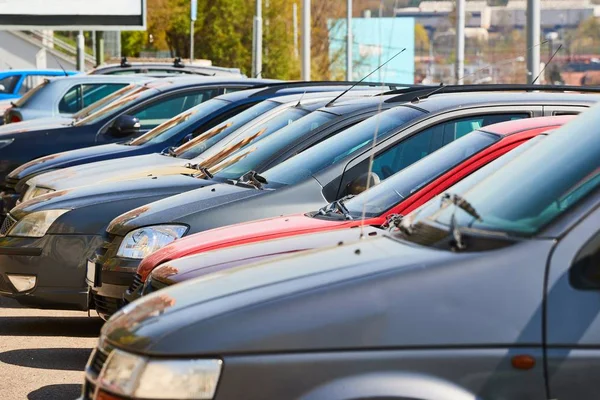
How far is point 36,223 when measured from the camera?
28.0 ft

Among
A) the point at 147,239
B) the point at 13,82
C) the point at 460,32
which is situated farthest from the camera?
the point at 13,82

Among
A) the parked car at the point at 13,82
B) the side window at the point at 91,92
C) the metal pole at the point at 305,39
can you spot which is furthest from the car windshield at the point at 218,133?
the metal pole at the point at 305,39

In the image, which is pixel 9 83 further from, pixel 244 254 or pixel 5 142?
pixel 244 254

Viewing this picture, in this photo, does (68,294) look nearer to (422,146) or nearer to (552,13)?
(422,146)

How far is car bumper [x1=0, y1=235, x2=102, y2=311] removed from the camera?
8.38m

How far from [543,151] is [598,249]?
2.40ft

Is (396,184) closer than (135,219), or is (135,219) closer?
(396,184)

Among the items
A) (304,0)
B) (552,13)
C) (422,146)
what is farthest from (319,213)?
(552,13)

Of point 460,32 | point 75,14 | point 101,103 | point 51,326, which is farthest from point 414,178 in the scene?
point 75,14

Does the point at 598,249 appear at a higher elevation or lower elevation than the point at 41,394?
higher

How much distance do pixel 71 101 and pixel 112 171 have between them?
7962mm

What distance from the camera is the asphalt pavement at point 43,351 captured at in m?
6.87

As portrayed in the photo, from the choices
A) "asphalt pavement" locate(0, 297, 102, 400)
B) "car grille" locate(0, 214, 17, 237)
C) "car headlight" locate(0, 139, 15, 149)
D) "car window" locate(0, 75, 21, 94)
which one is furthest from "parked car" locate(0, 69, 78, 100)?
"car grille" locate(0, 214, 17, 237)

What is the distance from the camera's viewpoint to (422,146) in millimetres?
7199
